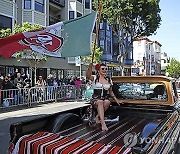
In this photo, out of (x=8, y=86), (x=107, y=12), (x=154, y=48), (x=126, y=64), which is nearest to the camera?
(x=8, y=86)

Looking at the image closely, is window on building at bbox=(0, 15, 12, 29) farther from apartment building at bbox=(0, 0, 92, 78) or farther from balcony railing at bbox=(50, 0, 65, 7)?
balcony railing at bbox=(50, 0, 65, 7)

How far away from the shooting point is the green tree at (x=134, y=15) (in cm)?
2325

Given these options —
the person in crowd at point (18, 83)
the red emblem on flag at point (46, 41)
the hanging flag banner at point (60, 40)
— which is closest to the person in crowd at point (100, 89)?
the hanging flag banner at point (60, 40)

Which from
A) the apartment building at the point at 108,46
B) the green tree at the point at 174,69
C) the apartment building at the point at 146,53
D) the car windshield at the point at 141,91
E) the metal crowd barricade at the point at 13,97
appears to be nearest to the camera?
the car windshield at the point at 141,91

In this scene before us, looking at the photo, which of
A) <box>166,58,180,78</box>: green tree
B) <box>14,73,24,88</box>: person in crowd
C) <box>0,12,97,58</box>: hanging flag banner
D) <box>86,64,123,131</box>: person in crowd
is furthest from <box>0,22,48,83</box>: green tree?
<box>166,58,180,78</box>: green tree

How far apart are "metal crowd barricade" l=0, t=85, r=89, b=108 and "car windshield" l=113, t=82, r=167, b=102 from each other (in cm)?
833

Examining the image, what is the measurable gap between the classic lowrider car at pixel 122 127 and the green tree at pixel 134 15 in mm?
18242

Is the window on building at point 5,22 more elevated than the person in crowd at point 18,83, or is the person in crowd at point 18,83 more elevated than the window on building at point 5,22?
the window on building at point 5,22

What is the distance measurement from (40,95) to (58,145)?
12.8 m

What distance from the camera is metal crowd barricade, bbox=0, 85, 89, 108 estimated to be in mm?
13234

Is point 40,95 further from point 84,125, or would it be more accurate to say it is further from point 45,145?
point 45,145

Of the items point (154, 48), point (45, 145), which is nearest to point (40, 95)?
point (45, 145)

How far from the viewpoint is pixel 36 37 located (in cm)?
471

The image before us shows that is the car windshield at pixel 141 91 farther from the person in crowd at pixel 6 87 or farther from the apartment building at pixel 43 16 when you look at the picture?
the apartment building at pixel 43 16
